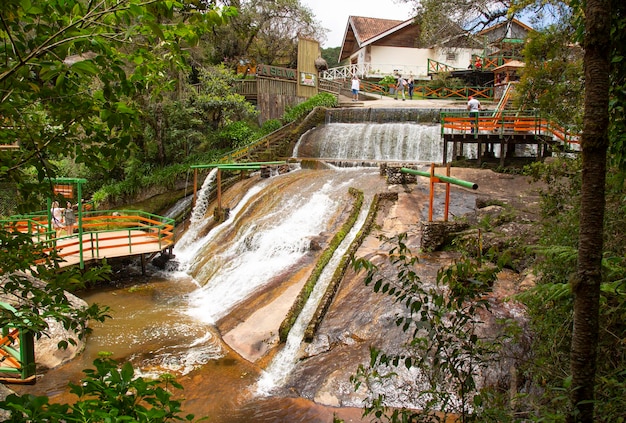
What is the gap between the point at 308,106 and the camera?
24031 millimetres

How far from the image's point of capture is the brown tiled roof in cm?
3806

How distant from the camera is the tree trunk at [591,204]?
236 centimetres

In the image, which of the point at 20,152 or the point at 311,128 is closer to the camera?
the point at 20,152

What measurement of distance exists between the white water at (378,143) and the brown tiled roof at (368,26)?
58.9ft

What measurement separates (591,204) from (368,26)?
4009cm

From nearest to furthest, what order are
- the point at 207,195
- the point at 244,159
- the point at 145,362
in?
the point at 145,362 → the point at 207,195 → the point at 244,159

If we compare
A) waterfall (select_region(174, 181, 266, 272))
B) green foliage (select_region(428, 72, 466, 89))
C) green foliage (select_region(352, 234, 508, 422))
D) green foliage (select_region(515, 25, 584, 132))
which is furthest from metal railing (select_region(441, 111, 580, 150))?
green foliage (select_region(428, 72, 466, 89))

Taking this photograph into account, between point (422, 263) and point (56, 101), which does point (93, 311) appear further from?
point (422, 263)

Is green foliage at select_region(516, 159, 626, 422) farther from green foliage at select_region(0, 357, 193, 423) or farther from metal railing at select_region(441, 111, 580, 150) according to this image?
→ metal railing at select_region(441, 111, 580, 150)

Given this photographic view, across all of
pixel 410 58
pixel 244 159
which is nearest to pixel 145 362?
pixel 244 159

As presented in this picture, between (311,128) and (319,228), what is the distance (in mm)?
10878

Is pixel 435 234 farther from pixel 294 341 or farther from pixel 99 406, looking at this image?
pixel 99 406

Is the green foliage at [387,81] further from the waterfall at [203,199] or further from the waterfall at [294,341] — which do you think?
the waterfall at [294,341]

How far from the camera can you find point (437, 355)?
10.6ft
